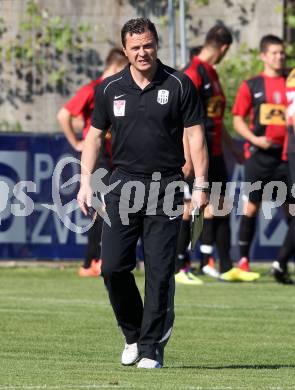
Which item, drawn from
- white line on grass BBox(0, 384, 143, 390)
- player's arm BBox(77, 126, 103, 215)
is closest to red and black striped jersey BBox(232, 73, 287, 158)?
player's arm BBox(77, 126, 103, 215)

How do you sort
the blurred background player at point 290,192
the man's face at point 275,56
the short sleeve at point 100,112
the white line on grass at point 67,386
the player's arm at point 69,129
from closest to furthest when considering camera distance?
the white line on grass at point 67,386, the short sleeve at point 100,112, the blurred background player at point 290,192, the man's face at point 275,56, the player's arm at point 69,129

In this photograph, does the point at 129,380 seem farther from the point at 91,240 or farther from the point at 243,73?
the point at 243,73

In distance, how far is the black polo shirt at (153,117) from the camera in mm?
8602

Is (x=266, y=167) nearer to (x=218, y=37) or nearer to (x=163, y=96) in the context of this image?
(x=218, y=37)

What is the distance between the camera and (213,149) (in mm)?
15109

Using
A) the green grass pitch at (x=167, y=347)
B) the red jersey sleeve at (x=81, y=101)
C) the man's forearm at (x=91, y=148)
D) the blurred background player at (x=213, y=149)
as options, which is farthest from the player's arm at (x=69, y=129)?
the man's forearm at (x=91, y=148)

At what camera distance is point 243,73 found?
810 inches

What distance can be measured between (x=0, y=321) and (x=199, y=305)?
2.29m

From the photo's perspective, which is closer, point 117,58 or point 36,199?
point 117,58

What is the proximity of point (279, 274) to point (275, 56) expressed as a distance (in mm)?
2318

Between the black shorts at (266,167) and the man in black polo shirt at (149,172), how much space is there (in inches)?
261

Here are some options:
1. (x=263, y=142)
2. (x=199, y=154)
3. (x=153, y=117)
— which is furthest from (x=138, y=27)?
(x=263, y=142)

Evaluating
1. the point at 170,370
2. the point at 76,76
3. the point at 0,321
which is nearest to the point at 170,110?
the point at 170,370

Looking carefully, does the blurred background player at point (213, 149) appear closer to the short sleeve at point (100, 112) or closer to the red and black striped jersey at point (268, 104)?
the red and black striped jersey at point (268, 104)
